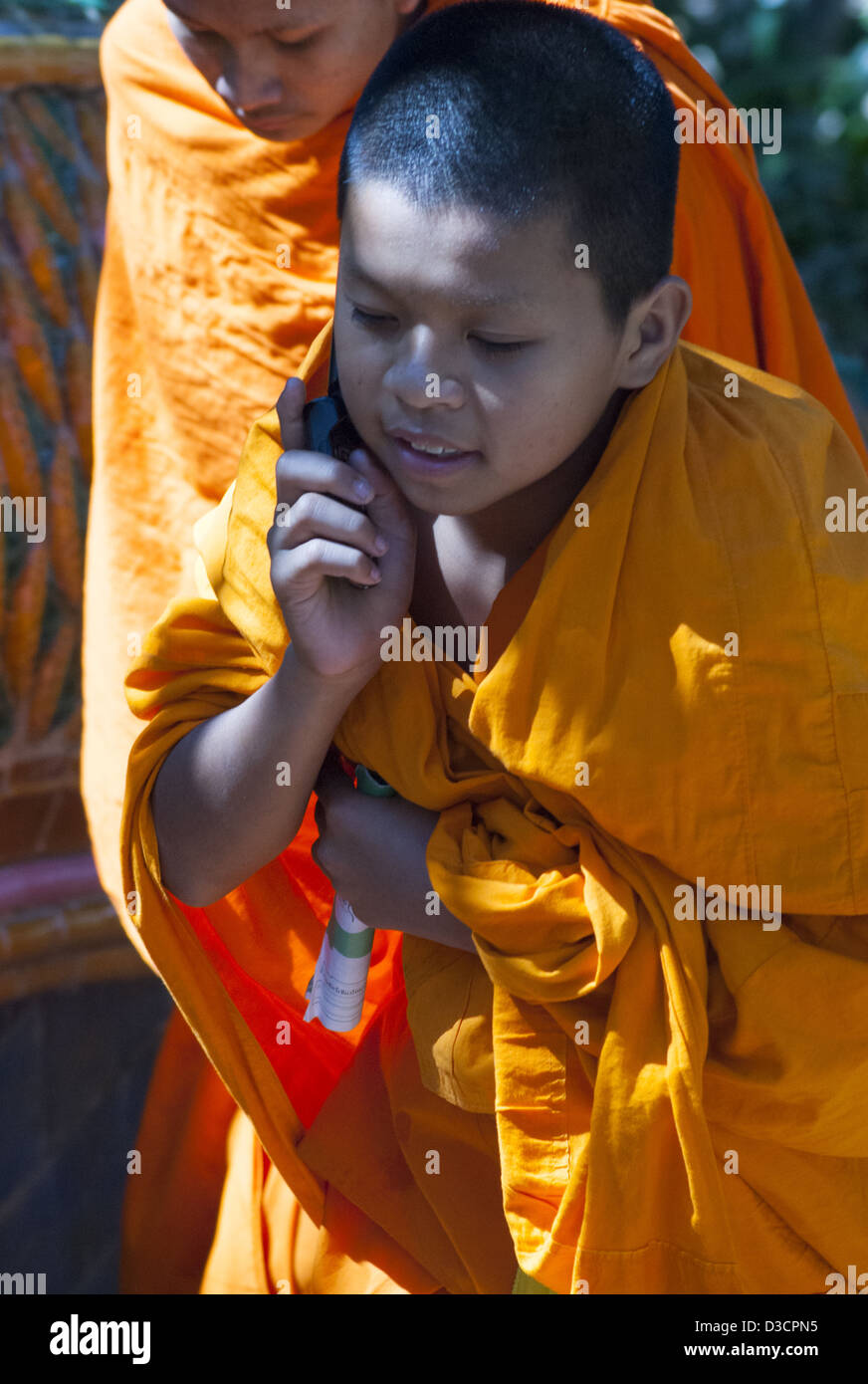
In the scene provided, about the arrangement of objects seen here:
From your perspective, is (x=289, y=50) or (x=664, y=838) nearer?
(x=664, y=838)

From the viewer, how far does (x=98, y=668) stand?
2.14m

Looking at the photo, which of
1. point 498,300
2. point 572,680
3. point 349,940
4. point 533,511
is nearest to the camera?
point 498,300

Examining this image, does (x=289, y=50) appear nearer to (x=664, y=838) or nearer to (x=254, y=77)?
(x=254, y=77)

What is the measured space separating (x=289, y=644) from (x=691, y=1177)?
0.56 m

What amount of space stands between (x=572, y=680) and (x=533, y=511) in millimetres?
201

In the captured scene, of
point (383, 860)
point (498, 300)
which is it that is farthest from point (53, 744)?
point (498, 300)

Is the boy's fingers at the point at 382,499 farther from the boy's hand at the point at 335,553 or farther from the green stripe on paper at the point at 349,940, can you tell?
the green stripe on paper at the point at 349,940

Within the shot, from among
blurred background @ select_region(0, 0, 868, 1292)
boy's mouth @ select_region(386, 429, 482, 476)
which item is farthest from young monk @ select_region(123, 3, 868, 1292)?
blurred background @ select_region(0, 0, 868, 1292)

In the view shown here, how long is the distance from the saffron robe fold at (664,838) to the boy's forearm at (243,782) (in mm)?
56

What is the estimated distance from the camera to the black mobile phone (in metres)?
1.27

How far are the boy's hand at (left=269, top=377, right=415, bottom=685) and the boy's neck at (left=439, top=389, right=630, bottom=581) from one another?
0.08 meters

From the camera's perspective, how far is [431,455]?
1.18 metres

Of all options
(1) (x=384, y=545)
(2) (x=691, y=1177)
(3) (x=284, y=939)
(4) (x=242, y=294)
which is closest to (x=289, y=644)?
(1) (x=384, y=545)

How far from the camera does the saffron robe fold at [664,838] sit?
120cm
